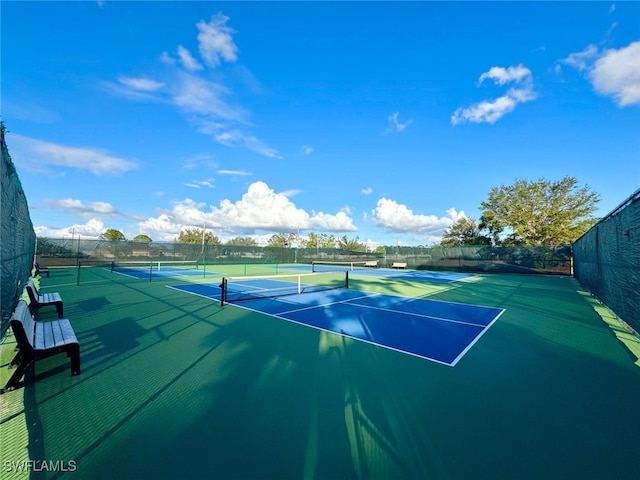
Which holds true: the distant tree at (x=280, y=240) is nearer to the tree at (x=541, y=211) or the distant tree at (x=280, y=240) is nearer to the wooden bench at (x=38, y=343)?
the tree at (x=541, y=211)

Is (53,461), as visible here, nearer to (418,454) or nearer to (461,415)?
(418,454)

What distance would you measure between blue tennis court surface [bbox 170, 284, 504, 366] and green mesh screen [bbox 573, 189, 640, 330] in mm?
2376

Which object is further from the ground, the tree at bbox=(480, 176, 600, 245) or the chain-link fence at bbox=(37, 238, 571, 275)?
the tree at bbox=(480, 176, 600, 245)

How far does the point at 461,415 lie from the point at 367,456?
1.11m

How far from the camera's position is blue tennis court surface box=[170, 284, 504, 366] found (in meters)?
4.77

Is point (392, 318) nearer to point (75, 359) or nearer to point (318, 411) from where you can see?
point (318, 411)

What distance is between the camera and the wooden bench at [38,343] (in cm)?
305

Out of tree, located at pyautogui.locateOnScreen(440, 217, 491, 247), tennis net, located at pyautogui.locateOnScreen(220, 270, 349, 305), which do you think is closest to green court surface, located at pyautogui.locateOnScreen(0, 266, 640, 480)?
tennis net, located at pyautogui.locateOnScreen(220, 270, 349, 305)

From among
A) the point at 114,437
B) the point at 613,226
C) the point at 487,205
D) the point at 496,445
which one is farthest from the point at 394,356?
the point at 487,205

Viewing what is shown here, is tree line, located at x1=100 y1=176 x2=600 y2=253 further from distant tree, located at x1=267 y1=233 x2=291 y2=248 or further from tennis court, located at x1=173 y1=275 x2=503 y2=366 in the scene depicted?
distant tree, located at x1=267 y1=233 x2=291 y2=248

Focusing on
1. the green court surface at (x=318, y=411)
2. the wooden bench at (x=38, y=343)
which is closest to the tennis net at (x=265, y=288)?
the green court surface at (x=318, y=411)

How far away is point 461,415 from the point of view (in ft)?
8.92

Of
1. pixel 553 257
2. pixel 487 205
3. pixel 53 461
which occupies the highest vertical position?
pixel 487 205

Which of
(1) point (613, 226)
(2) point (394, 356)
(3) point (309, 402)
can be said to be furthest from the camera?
(1) point (613, 226)
